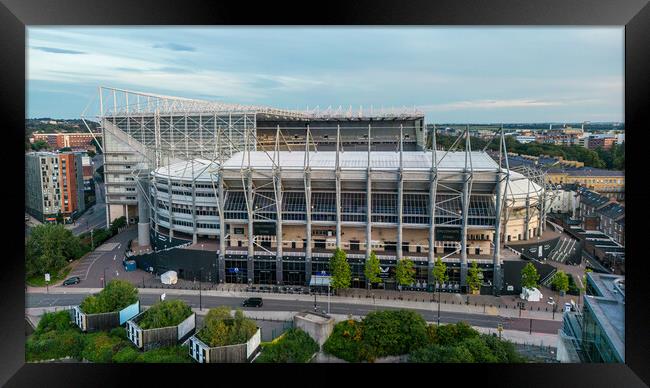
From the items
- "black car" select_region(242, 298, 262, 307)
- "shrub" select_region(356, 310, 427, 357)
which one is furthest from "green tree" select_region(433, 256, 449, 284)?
"black car" select_region(242, 298, 262, 307)

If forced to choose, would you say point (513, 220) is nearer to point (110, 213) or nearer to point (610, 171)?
point (610, 171)

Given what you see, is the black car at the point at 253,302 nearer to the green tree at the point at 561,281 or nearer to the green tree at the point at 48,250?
the green tree at the point at 48,250

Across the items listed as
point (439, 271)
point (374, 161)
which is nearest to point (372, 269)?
point (439, 271)

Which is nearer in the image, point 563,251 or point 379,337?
point 379,337

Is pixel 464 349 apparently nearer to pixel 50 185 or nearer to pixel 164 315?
pixel 164 315
